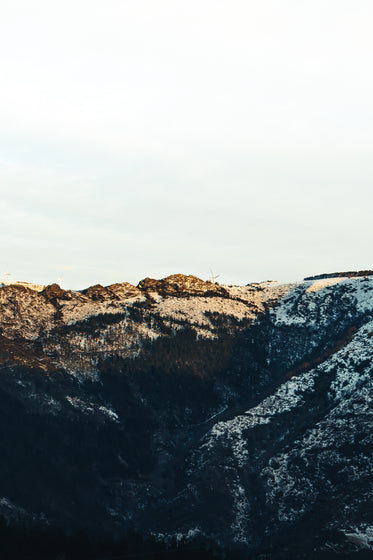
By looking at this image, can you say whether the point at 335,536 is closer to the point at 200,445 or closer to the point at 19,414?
the point at 200,445

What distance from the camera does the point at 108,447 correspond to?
645 feet

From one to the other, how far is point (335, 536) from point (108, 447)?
72.1m

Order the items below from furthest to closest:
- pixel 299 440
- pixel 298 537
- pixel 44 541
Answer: pixel 299 440 → pixel 298 537 → pixel 44 541

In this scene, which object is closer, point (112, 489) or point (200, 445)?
point (112, 489)

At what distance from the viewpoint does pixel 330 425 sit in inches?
7510

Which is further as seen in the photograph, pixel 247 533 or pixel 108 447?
pixel 108 447

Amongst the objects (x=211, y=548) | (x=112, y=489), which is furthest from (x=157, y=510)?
(x=211, y=548)

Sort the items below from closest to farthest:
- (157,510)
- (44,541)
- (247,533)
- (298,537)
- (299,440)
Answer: (44,541) < (298,537) < (247,533) < (157,510) < (299,440)

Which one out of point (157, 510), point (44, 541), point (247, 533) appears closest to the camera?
point (44, 541)

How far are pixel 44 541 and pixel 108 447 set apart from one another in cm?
5941

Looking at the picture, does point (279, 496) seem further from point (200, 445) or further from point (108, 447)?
point (108, 447)

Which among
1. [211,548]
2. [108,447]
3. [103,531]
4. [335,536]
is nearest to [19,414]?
[108,447]

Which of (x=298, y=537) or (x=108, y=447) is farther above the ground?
(x=108, y=447)

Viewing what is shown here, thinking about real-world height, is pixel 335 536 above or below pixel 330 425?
below
